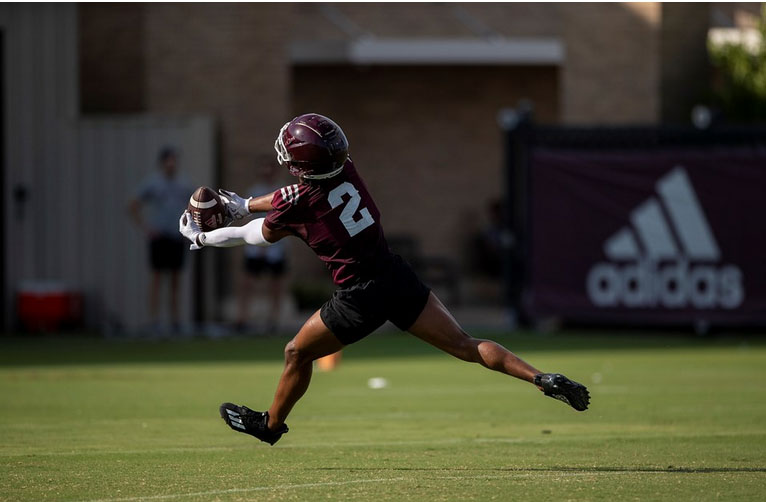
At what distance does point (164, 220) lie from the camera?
1892 centimetres

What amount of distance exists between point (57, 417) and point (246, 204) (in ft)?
11.7

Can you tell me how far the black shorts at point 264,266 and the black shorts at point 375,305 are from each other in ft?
36.8

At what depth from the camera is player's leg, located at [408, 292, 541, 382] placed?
316 inches

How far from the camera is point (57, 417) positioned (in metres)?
11.1

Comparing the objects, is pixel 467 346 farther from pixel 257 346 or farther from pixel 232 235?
pixel 257 346

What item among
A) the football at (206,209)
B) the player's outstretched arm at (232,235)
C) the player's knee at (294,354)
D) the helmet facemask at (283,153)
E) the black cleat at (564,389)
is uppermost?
the helmet facemask at (283,153)

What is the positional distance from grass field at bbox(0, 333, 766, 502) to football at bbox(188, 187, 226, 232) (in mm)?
1498

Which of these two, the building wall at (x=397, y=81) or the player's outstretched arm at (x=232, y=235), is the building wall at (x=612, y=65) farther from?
the player's outstretched arm at (x=232, y=235)

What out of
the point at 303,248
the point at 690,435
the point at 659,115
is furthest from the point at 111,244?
the point at 690,435

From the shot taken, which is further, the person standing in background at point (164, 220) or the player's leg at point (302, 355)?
the person standing in background at point (164, 220)

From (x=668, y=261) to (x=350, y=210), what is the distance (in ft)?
38.1

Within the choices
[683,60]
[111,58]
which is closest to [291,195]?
[111,58]

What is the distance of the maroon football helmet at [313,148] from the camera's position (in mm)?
7887

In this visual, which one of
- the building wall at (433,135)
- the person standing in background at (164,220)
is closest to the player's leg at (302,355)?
the person standing in background at (164,220)
